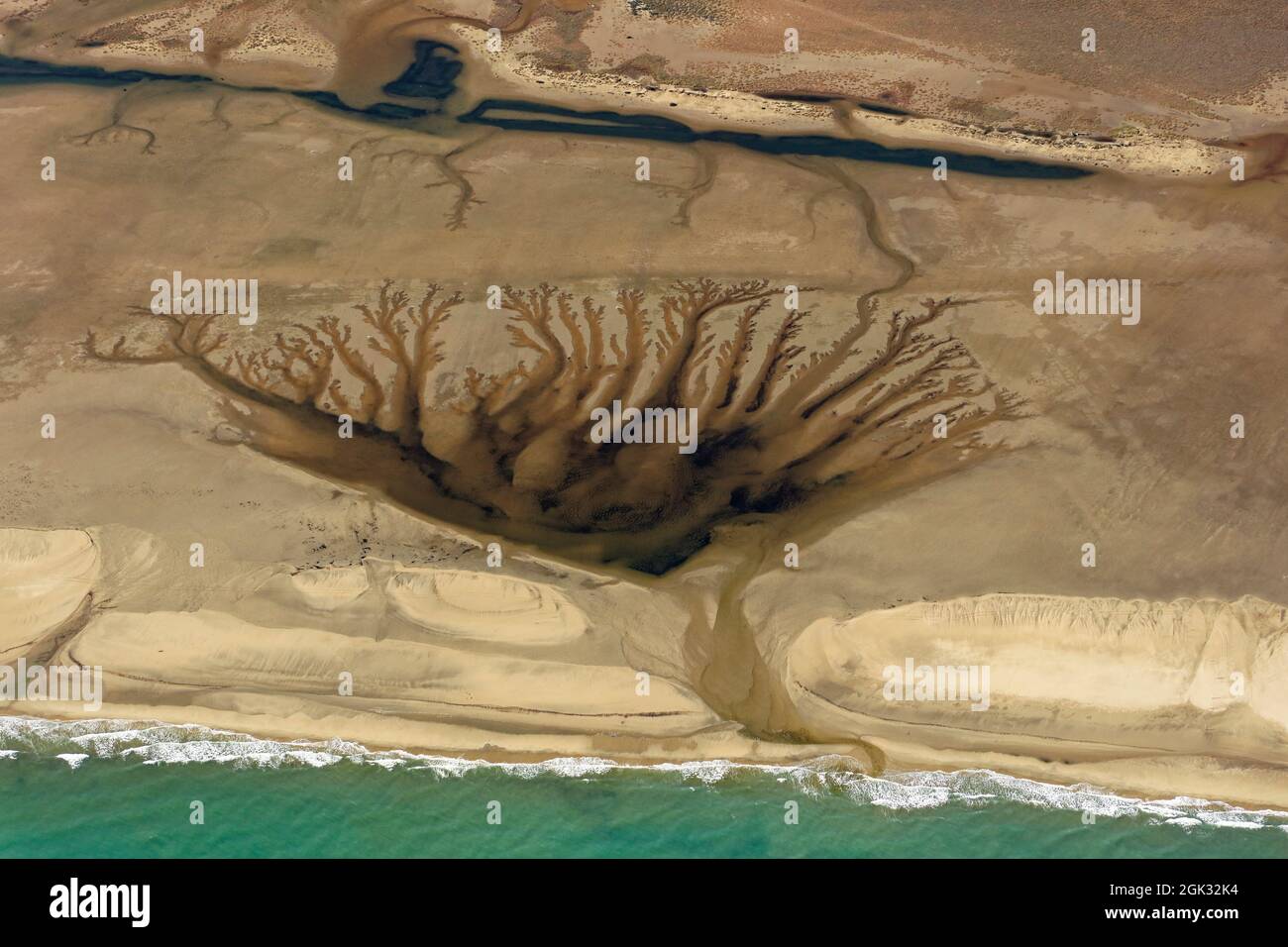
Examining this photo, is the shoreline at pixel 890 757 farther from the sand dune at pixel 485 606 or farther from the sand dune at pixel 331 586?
the sand dune at pixel 331 586

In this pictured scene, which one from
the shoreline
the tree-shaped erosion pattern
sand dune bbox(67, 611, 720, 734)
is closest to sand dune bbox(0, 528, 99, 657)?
sand dune bbox(67, 611, 720, 734)

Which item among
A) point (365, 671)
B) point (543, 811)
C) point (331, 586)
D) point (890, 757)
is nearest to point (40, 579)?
point (331, 586)

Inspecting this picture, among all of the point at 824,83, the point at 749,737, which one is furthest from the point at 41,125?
the point at 749,737

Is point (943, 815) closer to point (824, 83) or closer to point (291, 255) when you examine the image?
point (291, 255)

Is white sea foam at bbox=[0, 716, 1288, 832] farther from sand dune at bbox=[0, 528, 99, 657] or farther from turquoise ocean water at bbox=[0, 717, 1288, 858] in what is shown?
sand dune at bbox=[0, 528, 99, 657]

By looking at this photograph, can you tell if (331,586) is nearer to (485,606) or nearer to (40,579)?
(485,606)

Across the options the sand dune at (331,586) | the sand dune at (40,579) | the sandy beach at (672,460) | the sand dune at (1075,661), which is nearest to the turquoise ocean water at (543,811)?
the sandy beach at (672,460)

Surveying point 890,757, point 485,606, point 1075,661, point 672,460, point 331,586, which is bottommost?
point 890,757
